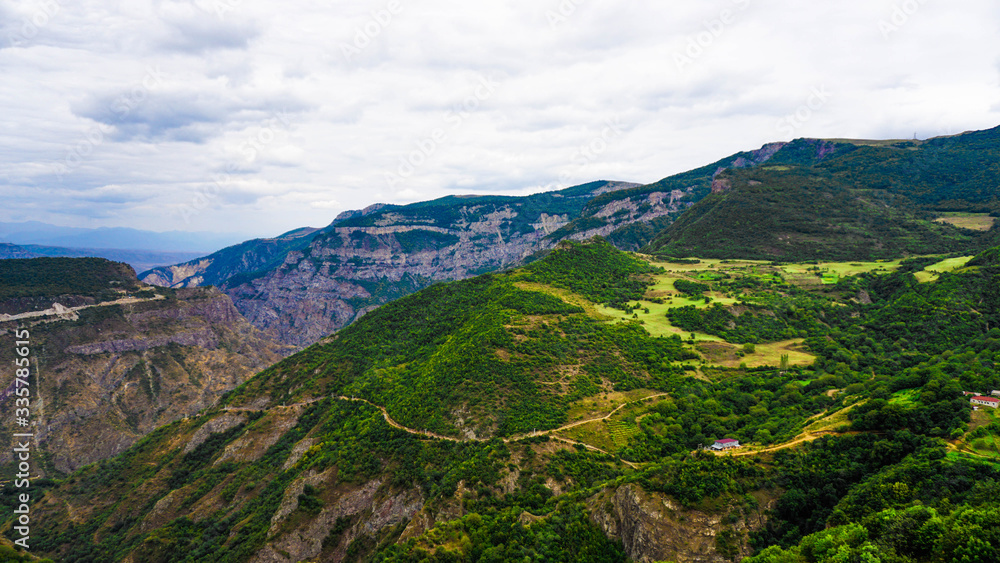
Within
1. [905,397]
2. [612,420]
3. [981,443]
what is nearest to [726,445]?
[612,420]

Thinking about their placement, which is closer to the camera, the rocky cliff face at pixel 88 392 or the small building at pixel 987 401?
the small building at pixel 987 401

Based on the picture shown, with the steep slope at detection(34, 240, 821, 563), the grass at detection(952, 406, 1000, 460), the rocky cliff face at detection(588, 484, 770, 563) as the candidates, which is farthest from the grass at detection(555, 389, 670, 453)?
the grass at detection(952, 406, 1000, 460)

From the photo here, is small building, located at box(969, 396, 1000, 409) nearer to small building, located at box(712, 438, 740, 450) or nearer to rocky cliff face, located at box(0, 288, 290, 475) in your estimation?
small building, located at box(712, 438, 740, 450)

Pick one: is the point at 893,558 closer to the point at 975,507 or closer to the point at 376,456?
the point at 975,507

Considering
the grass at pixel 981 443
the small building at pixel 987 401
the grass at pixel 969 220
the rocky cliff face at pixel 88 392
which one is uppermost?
the grass at pixel 969 220

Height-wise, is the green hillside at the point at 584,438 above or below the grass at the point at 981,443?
below

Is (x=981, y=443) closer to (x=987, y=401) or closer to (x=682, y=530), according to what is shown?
(x=987, y=401)

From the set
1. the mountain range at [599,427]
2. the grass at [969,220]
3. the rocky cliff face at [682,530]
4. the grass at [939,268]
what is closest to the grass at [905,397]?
the mountain range at [599,427]

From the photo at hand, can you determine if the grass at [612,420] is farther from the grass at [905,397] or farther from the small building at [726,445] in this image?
the grass at [905,397]

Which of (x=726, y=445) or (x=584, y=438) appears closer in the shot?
(x=726, y=445)

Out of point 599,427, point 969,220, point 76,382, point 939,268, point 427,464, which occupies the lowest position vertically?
point 427,464
